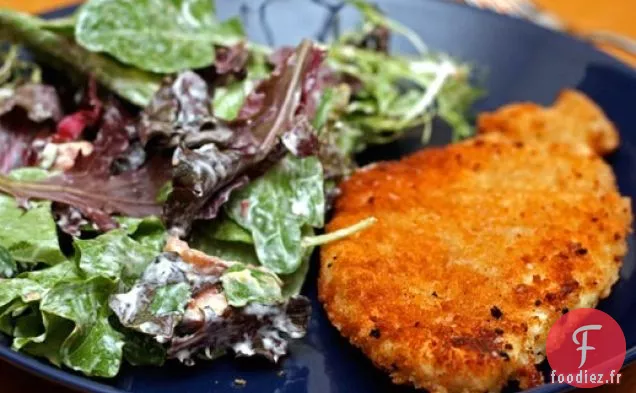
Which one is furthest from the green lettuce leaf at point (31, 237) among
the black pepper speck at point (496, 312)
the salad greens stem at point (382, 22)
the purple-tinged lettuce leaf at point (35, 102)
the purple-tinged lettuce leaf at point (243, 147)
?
the salad greens stem at point (382, 22)

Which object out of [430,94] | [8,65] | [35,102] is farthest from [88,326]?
[430,94]

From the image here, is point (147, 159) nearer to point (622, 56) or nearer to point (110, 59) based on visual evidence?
point (110, 59)

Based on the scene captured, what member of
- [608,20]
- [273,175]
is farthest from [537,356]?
[608,20]

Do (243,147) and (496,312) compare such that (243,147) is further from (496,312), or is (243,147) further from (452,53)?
(452,53)

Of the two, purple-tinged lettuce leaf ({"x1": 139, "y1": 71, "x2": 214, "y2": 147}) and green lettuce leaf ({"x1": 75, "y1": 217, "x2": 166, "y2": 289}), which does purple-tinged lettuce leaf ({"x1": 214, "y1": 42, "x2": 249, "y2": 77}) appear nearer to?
purple-tinged lettuce leaf ({"x1": 139, "y1": 71, "x2": 214, "y2": 147})

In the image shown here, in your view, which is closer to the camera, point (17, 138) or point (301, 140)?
point (301, 140)

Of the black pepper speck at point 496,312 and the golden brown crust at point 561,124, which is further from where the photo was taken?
the golden brown crust at point 561,124

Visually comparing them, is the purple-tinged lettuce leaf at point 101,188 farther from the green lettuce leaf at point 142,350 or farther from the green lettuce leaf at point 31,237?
the green lettuce leaf at point 142,350
